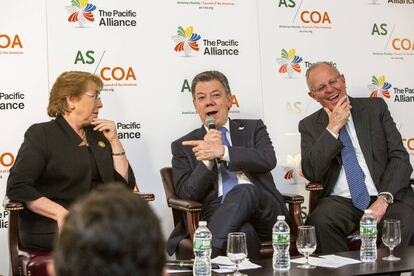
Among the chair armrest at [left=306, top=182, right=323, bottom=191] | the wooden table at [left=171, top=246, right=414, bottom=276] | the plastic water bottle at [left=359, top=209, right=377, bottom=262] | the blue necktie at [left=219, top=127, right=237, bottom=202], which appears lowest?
the wooden table at [left=171, top=246, right=414, bottom=276]

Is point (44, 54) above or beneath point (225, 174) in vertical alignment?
above

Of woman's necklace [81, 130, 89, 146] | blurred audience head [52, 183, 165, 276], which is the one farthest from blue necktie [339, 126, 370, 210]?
blurred audience head [52, 183, 165, 276]

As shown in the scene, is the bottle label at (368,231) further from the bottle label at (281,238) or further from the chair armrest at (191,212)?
the chair armrest at (191,212)

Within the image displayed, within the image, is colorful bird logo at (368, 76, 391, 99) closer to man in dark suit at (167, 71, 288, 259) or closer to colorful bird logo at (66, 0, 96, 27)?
man in dark suit at (167, 71, 288, 259)

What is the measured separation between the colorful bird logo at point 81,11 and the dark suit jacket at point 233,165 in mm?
1096

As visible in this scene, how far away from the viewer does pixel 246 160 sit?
12.7 ft

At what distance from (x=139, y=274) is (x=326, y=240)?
3.16 m

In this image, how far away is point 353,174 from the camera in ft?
13.7

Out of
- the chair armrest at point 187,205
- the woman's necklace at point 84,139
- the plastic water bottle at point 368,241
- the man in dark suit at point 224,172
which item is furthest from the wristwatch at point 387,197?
the woman's necklace at point 84,139

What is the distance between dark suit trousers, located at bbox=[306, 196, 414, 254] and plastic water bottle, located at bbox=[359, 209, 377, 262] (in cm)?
64

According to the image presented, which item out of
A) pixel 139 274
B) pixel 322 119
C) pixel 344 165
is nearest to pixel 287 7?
pixel 322 119

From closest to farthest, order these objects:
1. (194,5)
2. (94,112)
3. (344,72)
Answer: (94,112) < (194,5) < (344,72)

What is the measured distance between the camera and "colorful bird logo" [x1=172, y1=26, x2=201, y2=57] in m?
4.68

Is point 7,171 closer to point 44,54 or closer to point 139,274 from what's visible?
point 44,54
